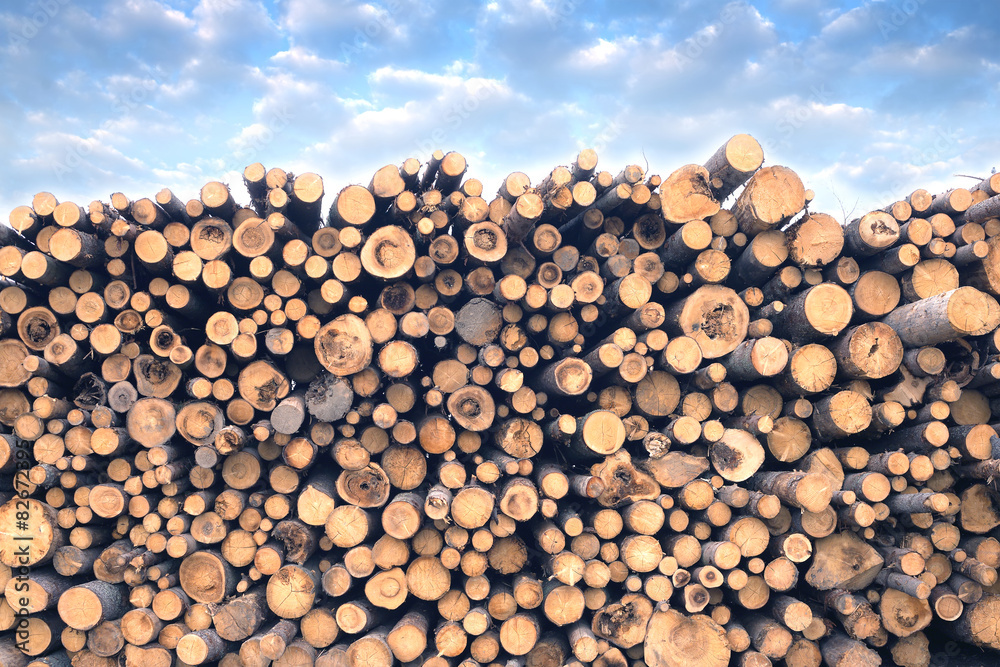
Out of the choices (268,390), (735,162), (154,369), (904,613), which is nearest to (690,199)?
(735,162)

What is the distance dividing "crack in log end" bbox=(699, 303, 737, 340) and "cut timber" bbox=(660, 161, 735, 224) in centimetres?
85

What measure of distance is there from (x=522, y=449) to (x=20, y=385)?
4.40m

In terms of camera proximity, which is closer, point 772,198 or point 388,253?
point 388,253

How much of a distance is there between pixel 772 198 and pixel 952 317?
1.63 metres

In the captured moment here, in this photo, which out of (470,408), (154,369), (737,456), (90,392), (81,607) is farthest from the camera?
(90,392)

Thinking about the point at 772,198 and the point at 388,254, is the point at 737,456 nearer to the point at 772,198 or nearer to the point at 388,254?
the point at 772,198

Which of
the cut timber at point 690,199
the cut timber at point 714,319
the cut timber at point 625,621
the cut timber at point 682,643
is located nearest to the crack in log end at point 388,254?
the cut timber at point 690,199

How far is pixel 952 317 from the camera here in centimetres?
402

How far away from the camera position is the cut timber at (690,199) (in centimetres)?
473

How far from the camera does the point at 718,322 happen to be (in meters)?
4.59

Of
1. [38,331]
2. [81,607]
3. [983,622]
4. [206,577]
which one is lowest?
[983,622]

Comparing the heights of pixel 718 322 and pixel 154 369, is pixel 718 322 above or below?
above

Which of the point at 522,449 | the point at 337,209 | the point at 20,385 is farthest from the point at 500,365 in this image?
the point at 20,385

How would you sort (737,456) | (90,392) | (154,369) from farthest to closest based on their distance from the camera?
1. (90,392)
2. (154,369)
3. (737,456)
